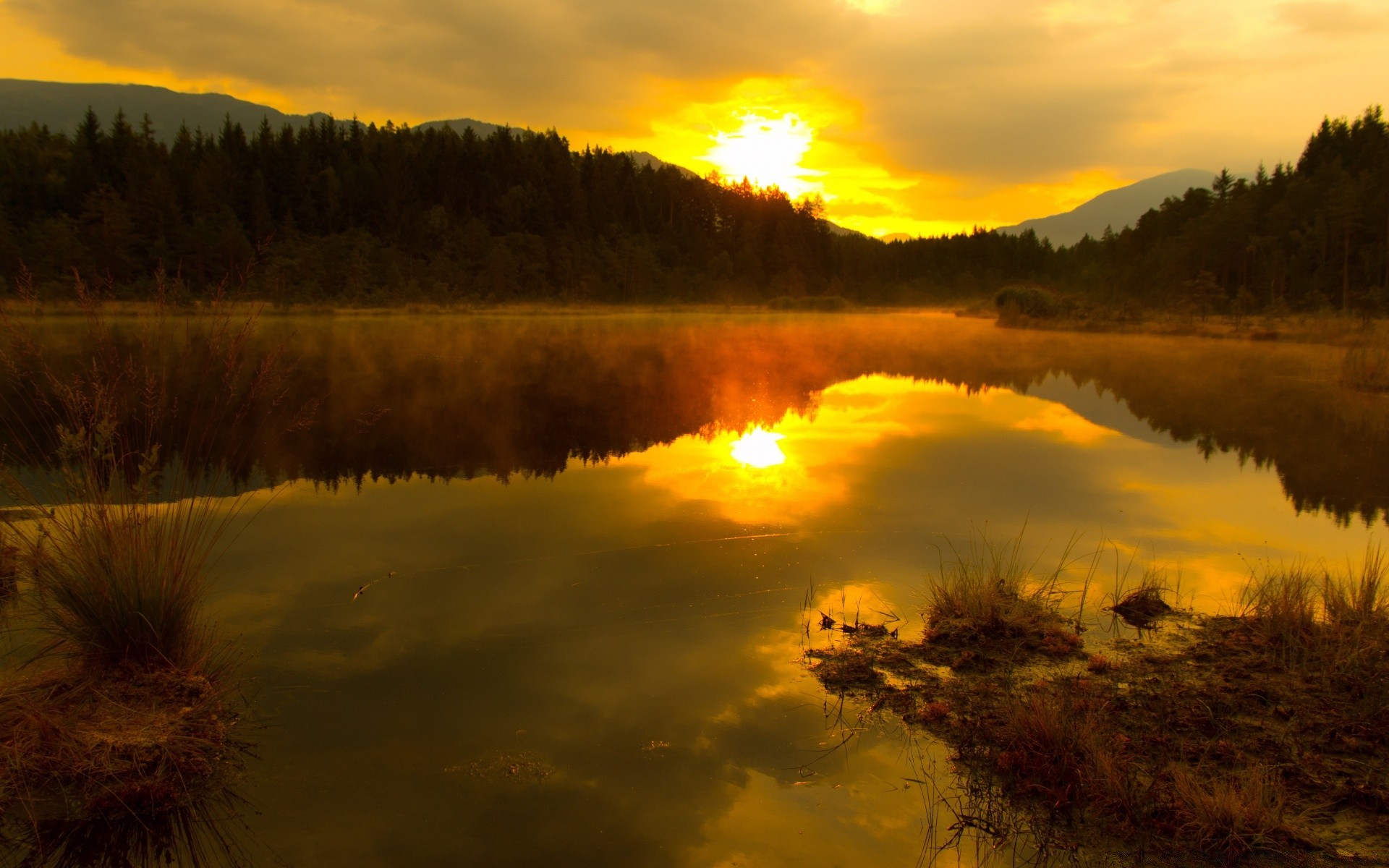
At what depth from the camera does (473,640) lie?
15.9 ft

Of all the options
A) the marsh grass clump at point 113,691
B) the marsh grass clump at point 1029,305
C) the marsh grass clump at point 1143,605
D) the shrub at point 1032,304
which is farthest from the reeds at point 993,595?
the shrub at point 1032,304

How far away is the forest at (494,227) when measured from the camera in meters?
49.5

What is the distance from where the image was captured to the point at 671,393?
50.4 ft

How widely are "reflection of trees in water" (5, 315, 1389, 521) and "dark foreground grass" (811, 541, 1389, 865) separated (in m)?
4.33

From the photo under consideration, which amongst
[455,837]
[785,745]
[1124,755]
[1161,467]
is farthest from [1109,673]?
[1161,467]

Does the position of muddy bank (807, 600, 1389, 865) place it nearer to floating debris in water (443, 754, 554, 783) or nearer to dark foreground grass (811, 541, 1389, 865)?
dark foreground grass (811, 541, 1389, 865)

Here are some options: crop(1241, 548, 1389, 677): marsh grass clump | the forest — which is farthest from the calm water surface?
the forest

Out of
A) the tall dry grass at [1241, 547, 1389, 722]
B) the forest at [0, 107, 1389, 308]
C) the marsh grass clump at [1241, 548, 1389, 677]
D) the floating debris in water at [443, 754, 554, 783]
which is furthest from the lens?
the forest at [0, 107, 1389, 308]

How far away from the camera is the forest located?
49.5 m

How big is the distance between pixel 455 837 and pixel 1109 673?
11.6 ft

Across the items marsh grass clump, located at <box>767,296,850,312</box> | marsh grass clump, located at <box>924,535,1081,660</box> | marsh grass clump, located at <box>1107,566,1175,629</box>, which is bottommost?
marsh grass clump, located at <box>1107,566,1175,629</box>

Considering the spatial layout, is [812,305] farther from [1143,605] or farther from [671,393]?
[1143,605]

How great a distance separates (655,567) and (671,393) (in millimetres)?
9373

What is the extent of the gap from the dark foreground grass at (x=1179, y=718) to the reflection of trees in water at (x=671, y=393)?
433 centimetres
